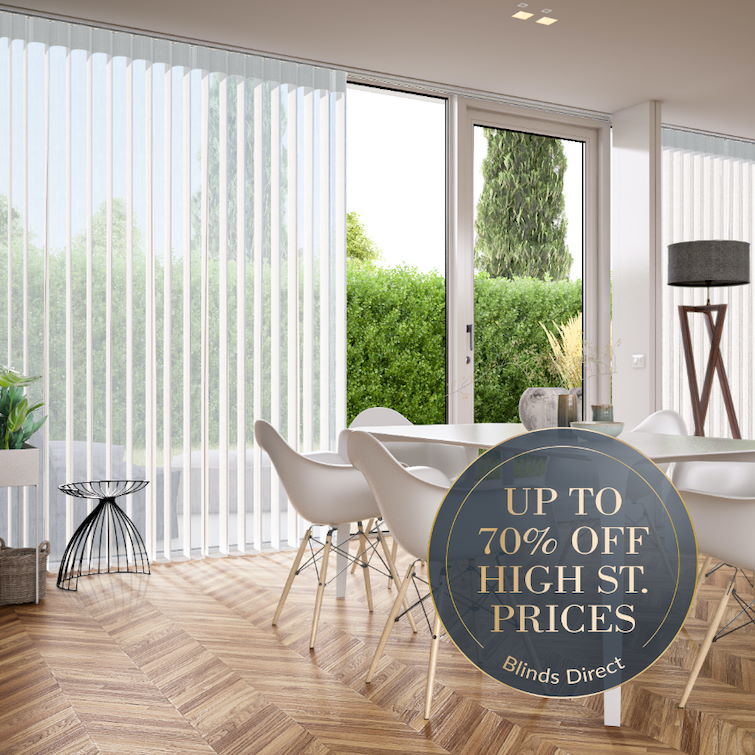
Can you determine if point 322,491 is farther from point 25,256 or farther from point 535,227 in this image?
point 535,227

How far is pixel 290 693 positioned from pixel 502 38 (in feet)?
11.5

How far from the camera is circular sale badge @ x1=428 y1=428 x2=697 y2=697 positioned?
2.51 m

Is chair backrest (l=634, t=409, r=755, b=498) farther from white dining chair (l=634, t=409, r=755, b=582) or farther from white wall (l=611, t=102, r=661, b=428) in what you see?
white wall (l=611, t=102, r=661, b=428)

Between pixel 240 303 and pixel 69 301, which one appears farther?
pixel 240 303

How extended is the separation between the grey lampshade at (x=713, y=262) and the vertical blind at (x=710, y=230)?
0.96 m

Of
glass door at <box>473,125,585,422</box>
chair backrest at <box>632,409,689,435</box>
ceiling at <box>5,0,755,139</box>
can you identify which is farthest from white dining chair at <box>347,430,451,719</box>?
glass door at <box>473,125,585,422</box>

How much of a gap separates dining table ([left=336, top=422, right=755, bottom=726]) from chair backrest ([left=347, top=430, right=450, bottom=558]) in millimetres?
283

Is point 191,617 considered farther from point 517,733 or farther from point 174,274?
point 174,274

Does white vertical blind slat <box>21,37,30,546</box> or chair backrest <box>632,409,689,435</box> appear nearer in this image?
chair backrest <box>632,409,689,435</box>

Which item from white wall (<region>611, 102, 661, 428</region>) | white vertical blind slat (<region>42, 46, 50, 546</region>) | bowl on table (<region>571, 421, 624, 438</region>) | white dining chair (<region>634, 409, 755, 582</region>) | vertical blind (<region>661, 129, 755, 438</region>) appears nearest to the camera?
bowl on table (<region>571, 421, 624, 438</region>)

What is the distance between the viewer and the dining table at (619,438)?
2410mm

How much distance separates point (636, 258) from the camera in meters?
5.77

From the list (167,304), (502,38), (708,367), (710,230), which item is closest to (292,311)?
(167,304)

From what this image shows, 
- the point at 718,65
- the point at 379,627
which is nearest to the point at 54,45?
the point at 379,627
